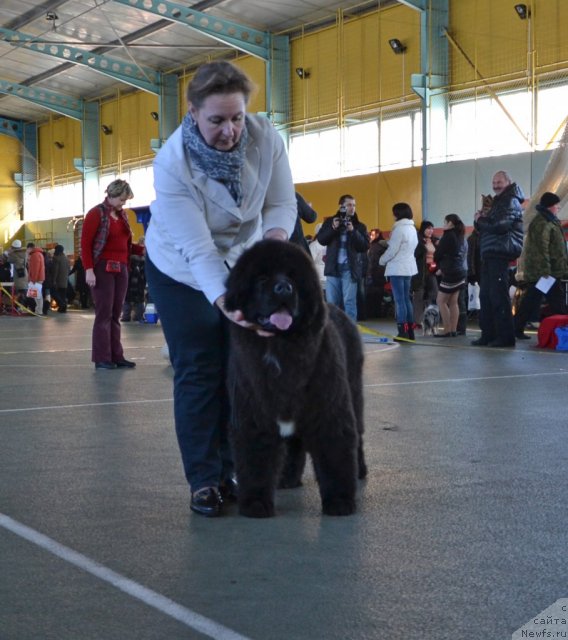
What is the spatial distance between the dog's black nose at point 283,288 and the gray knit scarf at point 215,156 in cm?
58

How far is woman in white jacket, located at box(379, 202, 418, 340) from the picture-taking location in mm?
13867

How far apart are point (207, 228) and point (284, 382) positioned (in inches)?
25.9

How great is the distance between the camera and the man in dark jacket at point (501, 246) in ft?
40.4

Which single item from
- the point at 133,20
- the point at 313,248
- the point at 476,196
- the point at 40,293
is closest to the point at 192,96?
Answer: the point at 313,248

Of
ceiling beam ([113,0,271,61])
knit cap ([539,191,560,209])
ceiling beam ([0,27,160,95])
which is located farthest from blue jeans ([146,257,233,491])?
ceiling beam ([0,27,160,95])

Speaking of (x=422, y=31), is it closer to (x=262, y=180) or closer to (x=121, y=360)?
(x=121, y=360)

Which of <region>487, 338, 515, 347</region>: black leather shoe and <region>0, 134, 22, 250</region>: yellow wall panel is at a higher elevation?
<region>0, 134, 22, 250</region>: yellow wall panel


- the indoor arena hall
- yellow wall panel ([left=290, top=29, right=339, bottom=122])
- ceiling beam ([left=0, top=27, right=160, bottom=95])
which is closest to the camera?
the indoor arena hall

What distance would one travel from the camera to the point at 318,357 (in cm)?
376

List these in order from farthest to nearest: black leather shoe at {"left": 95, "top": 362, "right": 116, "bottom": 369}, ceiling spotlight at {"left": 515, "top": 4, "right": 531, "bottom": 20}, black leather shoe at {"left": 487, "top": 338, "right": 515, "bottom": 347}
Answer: ceiling spotlight at {"left": 515, "top": 4, "right": 531, "bottom": 20} < black leather shoe at {"left": 487, "top": 338, "right": 515, "bottom": 347} < black leather shoe at {"left": 95, "top": 362, "right": 116, "bottom": 369}

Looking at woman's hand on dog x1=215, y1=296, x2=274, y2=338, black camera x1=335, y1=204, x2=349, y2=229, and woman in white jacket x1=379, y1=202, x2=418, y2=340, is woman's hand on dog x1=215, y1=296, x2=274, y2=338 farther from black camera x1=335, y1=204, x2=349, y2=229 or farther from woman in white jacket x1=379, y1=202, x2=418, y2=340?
woman in white jacket x1=379, y1=202, x2=418, y2=340

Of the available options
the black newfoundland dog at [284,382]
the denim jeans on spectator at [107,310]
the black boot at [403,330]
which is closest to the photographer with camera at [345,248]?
the black boot at [403,330]

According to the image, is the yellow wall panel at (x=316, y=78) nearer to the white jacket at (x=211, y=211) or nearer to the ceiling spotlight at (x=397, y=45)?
the ceiling spotlight at (x=397, y=45)

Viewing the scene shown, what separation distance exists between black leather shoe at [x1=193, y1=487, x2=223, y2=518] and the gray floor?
0.08 metres
